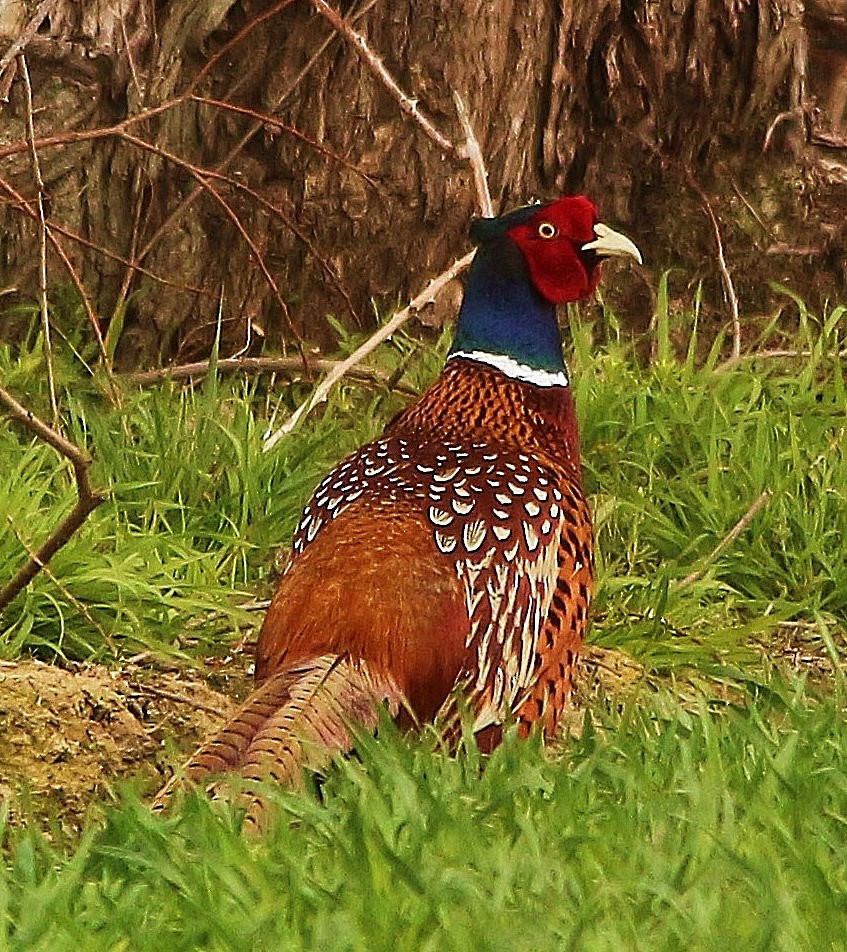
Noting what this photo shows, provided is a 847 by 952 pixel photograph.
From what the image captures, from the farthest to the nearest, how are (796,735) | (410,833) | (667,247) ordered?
(667,247) → (796,735) → (410,833)

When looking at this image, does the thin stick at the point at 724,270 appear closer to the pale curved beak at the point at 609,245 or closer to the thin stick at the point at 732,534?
the thin stick at the point at 732,534

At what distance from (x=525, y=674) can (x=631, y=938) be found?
115 centimetres

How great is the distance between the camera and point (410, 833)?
2.77m

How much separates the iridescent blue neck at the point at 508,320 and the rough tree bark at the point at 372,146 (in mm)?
1022

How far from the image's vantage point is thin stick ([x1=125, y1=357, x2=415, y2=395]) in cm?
509

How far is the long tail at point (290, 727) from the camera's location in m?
3.04

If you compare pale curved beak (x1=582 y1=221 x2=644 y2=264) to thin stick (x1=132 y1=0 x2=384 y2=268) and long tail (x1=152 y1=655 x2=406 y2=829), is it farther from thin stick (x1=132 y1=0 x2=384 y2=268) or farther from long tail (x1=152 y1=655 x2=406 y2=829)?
thin stick (x1=132 y1=0 x2=384 y2=268)

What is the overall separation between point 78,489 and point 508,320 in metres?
0.96

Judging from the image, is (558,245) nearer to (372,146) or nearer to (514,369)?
(514,369)

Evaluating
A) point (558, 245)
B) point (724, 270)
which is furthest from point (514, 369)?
point (724, 270)

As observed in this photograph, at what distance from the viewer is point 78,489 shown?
3545mm

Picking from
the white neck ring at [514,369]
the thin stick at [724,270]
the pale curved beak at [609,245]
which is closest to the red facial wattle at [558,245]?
the pale curved beak at [609,245]

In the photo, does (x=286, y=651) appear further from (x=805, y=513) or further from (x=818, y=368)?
(x=818, y=368)

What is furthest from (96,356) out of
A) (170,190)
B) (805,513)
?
(805,513)
